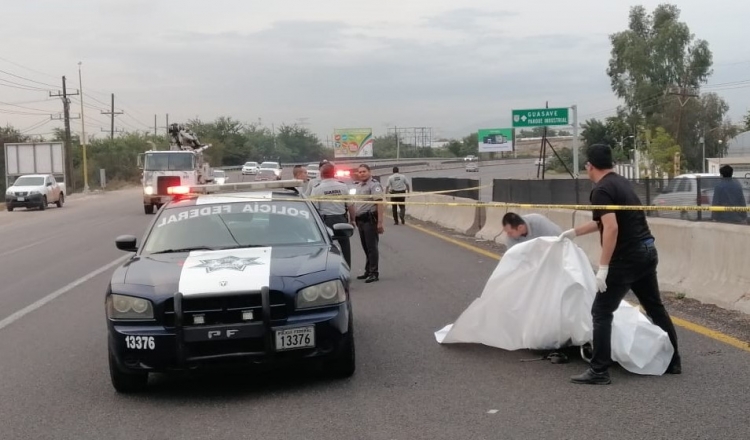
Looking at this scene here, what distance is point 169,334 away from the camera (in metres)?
5.96

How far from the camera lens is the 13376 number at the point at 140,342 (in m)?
5.98

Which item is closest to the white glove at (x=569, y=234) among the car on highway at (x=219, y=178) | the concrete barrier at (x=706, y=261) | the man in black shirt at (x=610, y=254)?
the man in black shirt at (x=610, y=254)

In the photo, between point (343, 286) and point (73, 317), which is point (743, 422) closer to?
point (343, 286)

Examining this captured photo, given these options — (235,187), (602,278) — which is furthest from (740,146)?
(602,278)

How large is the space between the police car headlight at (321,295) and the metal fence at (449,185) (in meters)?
19.9

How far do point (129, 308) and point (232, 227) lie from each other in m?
1.64

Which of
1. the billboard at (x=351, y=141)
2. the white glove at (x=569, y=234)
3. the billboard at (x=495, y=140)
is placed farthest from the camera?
the billboard at (x=351, y=141)

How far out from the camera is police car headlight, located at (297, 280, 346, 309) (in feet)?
20.2

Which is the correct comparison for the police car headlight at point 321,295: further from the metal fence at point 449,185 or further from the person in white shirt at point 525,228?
the metal fence at point 449,185

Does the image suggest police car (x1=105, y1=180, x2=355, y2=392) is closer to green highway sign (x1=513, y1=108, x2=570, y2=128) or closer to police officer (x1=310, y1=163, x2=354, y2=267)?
police officer (x1=310, y1=163, x2=354, y2=267)

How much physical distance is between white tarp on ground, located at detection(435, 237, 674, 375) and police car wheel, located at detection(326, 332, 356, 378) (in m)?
1.42

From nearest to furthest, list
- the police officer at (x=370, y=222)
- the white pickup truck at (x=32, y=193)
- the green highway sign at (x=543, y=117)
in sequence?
the police officer at (x=370, y=222)
the white pickup truck at (x=32, y=193)
the green highway sign at (x=543, y=117)

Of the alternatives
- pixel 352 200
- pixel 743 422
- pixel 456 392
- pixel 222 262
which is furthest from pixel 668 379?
pixel 352 200

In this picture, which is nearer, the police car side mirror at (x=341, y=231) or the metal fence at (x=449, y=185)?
the police car side mirror at (x=341, y=231)
